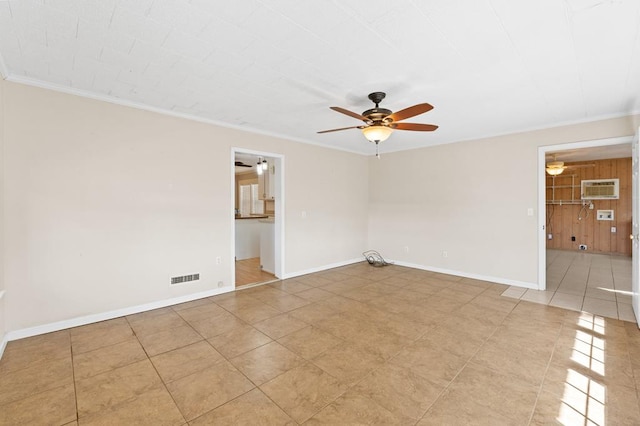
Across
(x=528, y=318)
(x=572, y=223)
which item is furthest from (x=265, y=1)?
(x=572, y=223)

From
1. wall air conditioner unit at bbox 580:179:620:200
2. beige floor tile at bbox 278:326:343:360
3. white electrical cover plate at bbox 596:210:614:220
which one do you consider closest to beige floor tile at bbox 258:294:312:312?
beige floor tile at bbox 278:326:343:360

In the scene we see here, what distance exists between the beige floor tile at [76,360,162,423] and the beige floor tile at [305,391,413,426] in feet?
4.06

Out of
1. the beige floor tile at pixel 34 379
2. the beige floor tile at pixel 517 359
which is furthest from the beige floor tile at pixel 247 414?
the beige floor tile at pixel 517 359

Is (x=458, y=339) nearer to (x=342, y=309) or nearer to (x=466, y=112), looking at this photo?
(x=342, y=309)

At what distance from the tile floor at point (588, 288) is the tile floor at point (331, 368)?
33cm

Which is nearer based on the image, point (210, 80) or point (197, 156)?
point (210, 80)

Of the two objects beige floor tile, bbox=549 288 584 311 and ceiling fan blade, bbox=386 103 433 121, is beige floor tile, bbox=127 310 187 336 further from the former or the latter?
beige floor tile, bbox=549 288 584 311

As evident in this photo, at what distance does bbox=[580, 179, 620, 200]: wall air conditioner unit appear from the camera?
6.96 meters

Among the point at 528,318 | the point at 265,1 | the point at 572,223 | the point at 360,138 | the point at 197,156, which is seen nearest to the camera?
the point at 265,1

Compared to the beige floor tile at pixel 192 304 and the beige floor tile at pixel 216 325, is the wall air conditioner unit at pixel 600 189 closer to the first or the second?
the beige floor tile at pixel 216 325

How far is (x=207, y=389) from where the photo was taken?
2.01 meters

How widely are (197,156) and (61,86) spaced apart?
4.86 ft

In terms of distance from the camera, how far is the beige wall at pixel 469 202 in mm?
4340

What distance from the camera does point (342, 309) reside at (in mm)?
3533
